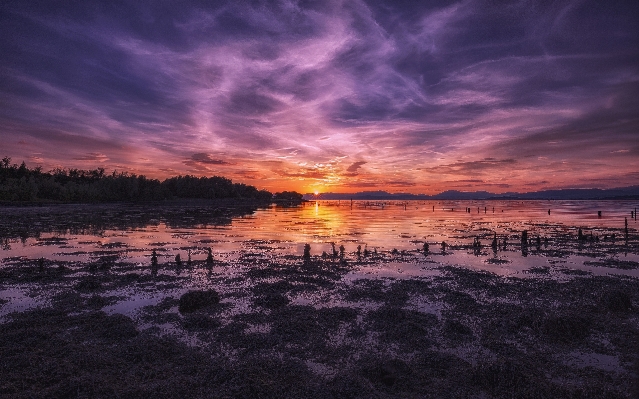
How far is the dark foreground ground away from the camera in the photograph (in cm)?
858

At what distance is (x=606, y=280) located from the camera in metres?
19.8

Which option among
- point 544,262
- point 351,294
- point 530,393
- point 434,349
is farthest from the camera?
point 544,262

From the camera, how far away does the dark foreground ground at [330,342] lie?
8.58 meters

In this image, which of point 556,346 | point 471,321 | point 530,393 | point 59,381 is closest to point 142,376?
point 59,381

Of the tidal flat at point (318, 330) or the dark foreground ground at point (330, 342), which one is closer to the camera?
the dark foreground ground at point (330, 342)

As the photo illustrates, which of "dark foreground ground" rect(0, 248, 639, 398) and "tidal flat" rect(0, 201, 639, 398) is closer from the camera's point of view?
"dark foreground ground" rect(0, 248, 639, 398)

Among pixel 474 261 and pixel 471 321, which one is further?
pixel 474 261

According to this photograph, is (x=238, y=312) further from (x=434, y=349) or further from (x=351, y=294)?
(x=434, y=349)

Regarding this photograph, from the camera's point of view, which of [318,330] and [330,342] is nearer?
[330,342]

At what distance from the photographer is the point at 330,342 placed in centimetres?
1134

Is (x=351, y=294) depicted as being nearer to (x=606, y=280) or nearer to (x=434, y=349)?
(x=434, y=349)

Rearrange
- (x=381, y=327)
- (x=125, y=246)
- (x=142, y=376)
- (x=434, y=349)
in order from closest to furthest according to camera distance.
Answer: (x=142, y=376) → (x=434, y=349) → (x=381, y=327) → (x=125, y=246)

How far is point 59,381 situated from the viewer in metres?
8.77

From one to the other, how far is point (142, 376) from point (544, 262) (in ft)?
92.0
